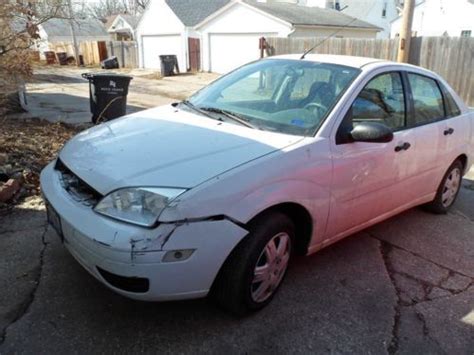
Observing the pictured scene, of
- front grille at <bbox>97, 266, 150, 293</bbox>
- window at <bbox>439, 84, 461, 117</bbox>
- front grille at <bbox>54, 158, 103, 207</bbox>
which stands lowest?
front grille at <bbox>97, 266, 150, 293</bbox>

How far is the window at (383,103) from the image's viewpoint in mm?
3387

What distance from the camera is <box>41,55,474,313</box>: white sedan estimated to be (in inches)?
93.7

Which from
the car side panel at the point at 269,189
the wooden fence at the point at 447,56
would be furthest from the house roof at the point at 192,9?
the car side panel at the point at 269,189

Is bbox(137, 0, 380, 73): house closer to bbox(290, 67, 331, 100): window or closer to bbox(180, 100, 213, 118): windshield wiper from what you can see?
bbox(180, 100, 213, 118): windshield wiper

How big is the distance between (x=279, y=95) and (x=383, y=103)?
0.88 metres

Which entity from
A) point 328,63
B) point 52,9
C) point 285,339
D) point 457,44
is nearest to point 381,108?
point 328,63

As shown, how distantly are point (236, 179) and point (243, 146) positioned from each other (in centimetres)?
39

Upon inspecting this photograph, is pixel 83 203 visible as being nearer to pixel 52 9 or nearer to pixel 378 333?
pixel 378 333

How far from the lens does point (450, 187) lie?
4.78 metres

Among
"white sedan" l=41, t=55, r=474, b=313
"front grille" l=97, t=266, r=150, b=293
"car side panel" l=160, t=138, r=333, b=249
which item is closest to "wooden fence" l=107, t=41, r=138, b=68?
"white sedan" l=41, t=55, r=474, b=313

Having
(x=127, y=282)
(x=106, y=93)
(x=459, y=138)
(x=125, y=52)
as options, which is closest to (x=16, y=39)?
(x=106, y=93)

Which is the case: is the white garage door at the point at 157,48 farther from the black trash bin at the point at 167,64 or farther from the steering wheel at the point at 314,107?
the steering wheel at the point at 314,107

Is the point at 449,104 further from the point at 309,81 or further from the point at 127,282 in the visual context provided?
the point at 127,282

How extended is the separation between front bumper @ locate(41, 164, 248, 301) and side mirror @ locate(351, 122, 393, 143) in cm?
116
